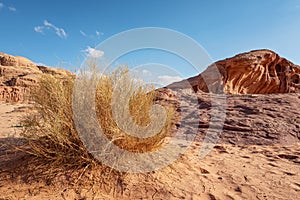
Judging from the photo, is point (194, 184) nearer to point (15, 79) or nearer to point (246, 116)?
point (246, 116)

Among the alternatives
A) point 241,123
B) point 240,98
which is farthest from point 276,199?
point 240,98

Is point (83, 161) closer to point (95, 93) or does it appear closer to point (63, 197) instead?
point (63, 197)

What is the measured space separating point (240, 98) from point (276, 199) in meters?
4.99

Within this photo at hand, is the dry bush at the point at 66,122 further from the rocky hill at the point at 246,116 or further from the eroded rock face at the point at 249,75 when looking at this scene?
the eroded rock face at the point at 249,75

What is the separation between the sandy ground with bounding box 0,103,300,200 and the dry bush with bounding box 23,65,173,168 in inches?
11.8

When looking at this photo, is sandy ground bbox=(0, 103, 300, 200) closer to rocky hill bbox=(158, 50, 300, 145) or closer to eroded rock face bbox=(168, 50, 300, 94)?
rocky hill bbox=(158, 50, 300, 145)

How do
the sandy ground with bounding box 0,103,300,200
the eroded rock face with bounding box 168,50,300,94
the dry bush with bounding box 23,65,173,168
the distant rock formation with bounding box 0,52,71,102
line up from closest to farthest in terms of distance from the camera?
the sandy ground with bounding box 0,103,300,200 → the dry bush with bounding box 23,65,173,168 → the distant rock formation with bounding box 0,52,71,102 → the eroded rock face with bounding box 168,50,300,94

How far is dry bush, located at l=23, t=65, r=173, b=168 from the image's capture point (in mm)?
2160

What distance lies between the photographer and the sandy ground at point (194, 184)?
1924 mm

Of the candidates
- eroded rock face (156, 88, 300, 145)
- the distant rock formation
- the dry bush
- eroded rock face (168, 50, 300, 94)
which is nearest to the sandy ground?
the dry bush

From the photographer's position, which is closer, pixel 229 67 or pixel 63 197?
pixel 63 197

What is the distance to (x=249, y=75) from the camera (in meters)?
12.7

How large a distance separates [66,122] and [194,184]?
5.13 feet

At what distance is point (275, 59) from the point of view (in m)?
14.0
